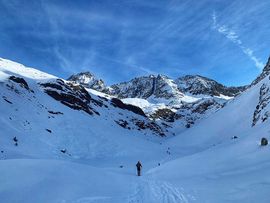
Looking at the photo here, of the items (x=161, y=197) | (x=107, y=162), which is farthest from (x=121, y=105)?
(x=161, y=197)

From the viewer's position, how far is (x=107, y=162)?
4300 centimetres

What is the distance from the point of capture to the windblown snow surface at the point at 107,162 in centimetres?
1221

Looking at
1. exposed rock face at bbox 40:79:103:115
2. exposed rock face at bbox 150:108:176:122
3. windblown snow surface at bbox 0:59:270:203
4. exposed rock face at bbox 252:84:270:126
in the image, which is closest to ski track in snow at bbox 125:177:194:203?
windblown snow surface at bbox 0:59:270:203

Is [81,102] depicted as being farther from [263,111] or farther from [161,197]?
[161,197]

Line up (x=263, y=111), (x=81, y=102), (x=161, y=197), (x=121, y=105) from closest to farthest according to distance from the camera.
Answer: (x=161, y=197), (x=263, y=111), (x=81, y=102), (x=121, y=105)

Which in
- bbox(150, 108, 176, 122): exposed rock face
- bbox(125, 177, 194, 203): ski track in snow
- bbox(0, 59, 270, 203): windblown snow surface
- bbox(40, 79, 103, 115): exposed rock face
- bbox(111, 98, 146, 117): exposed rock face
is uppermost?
bbox(150, 108, 176, 122): exposed rock face

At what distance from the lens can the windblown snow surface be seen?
12.2 metres

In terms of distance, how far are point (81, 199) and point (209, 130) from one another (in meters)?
74.0

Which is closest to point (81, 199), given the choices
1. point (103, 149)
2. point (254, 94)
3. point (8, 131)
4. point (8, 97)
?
point (8, 131)

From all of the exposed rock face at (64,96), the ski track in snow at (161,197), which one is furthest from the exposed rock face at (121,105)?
the ski track in snow at (161,197)

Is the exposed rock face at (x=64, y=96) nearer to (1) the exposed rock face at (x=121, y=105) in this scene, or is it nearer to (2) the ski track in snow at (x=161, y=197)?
(1) the exposed rock face at (x=121, y=105)

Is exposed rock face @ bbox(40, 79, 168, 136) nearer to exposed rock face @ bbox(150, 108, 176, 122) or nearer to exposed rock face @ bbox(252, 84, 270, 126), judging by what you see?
exposed rock face @ bbox(150, 108, 176, 122)

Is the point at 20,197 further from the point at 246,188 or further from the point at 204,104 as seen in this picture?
the point at 204,104

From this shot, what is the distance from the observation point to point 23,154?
31.5 meters
